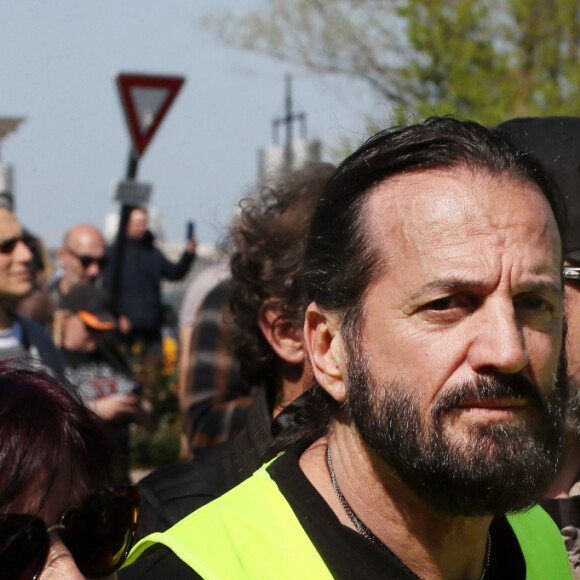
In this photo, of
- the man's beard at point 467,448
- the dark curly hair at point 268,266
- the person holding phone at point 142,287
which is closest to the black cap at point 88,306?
the dark curly hair at point 268,266

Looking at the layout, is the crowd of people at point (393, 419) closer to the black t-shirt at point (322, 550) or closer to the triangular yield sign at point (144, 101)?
the black t-shirt at point (322, 550)

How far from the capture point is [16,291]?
4.75 meters

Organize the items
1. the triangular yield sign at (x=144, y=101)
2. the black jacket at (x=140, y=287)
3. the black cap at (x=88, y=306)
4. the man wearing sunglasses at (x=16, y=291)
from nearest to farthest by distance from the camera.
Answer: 1. the man wearing sunglasses at (x=16, y=291)
2. the black cap at (x=88, y=306)
3. the triangular yield sign at (x=144, y=101)
4. the black jacket at (x=140, y=287)

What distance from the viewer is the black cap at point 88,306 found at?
18.5ft

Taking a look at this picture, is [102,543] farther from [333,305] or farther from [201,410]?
[201,410]

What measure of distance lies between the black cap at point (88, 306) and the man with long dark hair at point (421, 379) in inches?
145

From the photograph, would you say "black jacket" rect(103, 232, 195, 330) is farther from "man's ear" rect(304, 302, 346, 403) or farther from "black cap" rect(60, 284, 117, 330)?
"man's ear" rect(304, 302, 346, 403)

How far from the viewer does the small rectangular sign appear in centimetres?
736

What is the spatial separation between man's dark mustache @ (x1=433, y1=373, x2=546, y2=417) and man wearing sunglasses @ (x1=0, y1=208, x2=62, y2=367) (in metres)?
2.95

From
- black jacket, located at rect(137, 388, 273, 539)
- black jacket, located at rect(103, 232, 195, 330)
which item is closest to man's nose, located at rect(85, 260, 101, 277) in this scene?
black jacket, located at rect(103, 232, 195, 330)

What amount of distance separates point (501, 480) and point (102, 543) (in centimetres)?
72

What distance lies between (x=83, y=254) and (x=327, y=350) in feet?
19.8

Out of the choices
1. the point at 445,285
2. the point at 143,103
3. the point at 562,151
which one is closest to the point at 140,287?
the point at 143,103

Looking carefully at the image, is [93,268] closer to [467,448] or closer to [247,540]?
[247,540]
